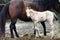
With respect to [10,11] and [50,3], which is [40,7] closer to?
[50,3]

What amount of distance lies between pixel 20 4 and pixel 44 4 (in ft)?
2.96

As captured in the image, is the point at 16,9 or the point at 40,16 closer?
the point at 40,16

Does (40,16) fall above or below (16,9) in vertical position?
below

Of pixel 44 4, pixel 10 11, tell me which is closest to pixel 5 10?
pixel 10 11

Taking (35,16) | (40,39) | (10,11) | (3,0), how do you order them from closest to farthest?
(40,39) → (35,16) → (10,11) → (3,0)

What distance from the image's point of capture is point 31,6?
281 inches

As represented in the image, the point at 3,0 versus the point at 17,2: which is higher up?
the point at 17,2

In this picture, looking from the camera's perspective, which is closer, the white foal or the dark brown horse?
the white foal

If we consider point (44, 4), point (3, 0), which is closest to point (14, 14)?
point (44, 4)

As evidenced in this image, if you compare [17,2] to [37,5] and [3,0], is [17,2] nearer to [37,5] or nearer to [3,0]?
[37,5]

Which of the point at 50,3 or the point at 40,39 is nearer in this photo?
the point at 40,39

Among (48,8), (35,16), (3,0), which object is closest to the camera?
(35,16)

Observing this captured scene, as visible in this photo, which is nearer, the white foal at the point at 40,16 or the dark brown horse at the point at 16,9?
the white foal at the point at 40,16

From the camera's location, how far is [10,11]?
6898 millimetres
